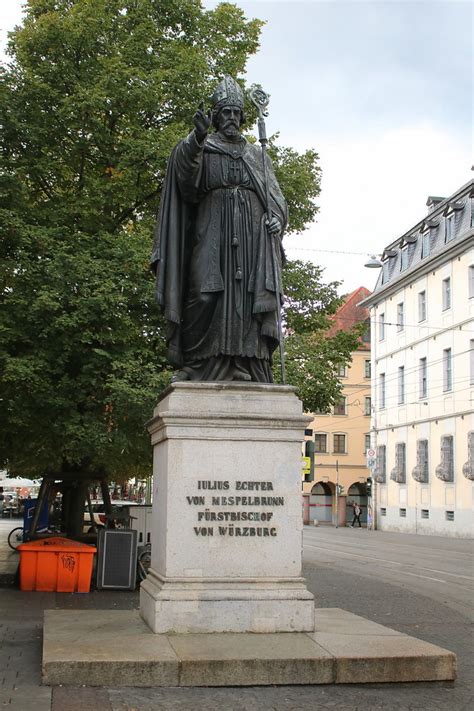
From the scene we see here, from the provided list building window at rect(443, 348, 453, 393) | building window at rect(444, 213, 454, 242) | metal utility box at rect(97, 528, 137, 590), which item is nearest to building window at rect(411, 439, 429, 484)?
building window at rect(443, 348, 453, 393)

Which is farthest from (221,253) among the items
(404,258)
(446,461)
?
(404,258)

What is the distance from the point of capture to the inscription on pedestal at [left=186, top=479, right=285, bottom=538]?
24.7ft

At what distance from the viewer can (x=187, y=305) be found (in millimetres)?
8438

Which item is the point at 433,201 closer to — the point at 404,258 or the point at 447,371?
the point at 404,258

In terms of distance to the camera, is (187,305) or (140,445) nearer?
(187,305)

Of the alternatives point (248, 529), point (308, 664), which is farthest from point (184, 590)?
point (308, 664)

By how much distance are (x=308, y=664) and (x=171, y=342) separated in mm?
3217

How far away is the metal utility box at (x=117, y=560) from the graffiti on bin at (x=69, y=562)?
0.63 metres

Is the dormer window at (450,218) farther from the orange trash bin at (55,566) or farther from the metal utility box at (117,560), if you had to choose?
the orange trash bin at (55,566)

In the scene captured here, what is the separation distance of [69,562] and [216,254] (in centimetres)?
995

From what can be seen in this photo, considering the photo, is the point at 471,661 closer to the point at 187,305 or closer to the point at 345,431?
the point at 187,305

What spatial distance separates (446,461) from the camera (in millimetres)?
45188

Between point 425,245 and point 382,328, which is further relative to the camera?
point 382,328

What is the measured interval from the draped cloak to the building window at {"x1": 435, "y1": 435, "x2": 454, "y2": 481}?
125 ft
